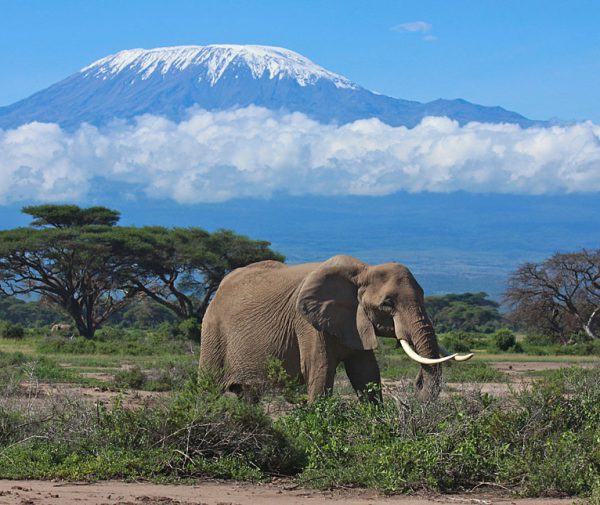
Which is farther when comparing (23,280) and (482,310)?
(482,310)

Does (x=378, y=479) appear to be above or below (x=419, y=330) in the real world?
below

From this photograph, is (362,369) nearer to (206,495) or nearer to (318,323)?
(318,323)

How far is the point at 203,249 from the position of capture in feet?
150

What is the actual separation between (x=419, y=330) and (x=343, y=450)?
1.85m

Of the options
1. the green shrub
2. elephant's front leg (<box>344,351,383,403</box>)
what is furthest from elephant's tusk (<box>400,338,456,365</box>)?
the green shrub

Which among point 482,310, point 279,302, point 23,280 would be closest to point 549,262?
point 23,280

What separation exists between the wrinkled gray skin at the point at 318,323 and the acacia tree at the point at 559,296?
28960 millimetres

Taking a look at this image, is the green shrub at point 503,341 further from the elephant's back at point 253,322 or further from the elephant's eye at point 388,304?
the elephant's eye at point 388,304

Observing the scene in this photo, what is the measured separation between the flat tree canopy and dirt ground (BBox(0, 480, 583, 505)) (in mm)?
33746

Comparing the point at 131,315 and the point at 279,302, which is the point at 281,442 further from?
the point at 131,315

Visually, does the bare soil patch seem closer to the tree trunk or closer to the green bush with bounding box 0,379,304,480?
the tree trunk

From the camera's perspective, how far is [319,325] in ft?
37.0

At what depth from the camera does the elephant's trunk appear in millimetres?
10531

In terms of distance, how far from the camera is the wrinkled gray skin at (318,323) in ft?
36.2
